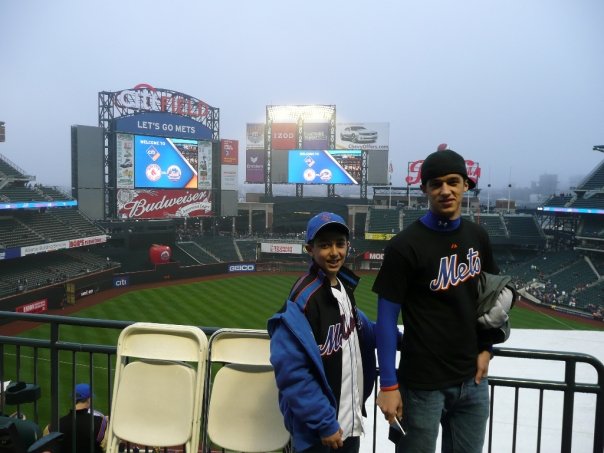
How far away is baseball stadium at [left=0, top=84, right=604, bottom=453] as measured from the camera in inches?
122

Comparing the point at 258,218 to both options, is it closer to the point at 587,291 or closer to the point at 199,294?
the point at 199,294

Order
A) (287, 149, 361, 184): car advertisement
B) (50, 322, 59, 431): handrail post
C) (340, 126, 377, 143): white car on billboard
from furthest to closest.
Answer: (340, 126, 377, 143): white car on billboard < (287, 149, 361, 184): car advertisement < (50, 322, 59, 431): handrail post

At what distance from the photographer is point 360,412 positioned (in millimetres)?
2625

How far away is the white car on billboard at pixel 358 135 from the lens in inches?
1987

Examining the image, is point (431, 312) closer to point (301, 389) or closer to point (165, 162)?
point (301, 389)

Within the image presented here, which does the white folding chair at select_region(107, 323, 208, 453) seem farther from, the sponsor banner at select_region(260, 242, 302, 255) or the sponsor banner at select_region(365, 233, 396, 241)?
the sponsor banner at select_region(365, 233, 396, 241)

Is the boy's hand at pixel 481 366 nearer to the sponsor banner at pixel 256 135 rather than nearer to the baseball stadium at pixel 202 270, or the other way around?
the baseball stadium at pixel 202 270

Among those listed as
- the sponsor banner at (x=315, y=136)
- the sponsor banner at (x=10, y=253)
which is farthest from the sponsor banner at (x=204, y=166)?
the sponsor banner at (x=10, y=253)

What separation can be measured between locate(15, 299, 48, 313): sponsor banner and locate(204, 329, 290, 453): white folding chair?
71.4ft

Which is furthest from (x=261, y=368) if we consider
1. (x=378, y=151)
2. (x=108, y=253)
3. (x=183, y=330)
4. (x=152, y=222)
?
(x=378, y=151)

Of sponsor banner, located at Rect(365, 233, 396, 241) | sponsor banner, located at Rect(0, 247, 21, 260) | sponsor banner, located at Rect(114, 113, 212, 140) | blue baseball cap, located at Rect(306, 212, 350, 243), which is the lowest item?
sponsor banner, located at Rect(365, 233, 396, 241)

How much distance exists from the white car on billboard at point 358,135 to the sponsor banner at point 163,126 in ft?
48.3

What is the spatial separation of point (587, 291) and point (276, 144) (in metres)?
31.7

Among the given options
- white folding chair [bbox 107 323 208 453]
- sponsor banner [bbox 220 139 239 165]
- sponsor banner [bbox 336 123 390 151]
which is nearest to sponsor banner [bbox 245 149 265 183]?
sponsor banner [bbox 220 139 239 165]
